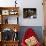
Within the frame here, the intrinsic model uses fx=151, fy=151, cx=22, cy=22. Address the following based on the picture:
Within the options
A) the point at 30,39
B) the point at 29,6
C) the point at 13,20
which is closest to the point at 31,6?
the point at 29,6

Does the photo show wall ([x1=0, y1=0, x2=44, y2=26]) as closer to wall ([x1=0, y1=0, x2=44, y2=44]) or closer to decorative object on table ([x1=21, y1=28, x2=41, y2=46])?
wall ([x1=0, y1=0, x2=44, y2=44])

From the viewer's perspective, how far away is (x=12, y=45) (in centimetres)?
510

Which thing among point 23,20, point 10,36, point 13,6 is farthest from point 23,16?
point 10,36

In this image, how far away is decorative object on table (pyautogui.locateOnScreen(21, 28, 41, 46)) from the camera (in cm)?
479

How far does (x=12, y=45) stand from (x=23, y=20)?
3.08ft

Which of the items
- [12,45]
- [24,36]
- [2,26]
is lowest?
[12,45]

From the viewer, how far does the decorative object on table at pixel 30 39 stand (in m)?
4.79

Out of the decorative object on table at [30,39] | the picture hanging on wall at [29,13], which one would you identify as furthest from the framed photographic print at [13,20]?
the decorative object on table at [30,39]

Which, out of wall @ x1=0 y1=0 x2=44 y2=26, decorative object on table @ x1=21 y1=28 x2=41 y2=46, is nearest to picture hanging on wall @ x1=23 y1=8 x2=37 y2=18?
wall @ x1=0 y1=0 x2=44 y2=26

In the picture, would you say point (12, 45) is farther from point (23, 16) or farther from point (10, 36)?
point (23, 16)

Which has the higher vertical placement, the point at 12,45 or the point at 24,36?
the point at 24,36

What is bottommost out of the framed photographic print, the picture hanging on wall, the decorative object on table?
the decorative object on table

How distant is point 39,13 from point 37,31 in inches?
→ 24.8

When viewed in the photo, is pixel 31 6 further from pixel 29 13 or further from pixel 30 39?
pixel 30 39
